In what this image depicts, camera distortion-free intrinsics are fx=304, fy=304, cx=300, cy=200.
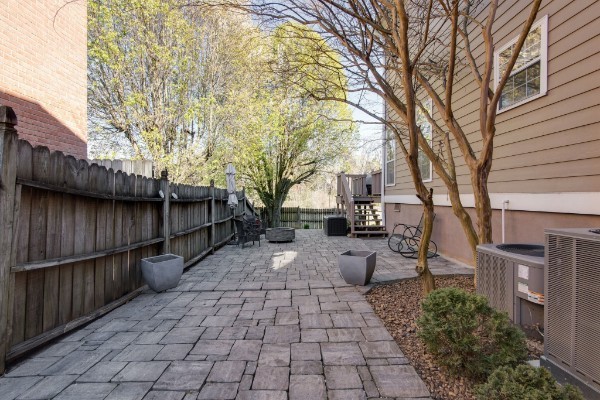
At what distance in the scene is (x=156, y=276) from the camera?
13.4 ft

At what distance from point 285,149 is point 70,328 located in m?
9.62

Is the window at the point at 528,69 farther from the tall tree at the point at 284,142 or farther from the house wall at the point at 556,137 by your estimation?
the tall tree at the point at 284,142

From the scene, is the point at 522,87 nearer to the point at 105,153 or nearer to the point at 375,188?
the point at 375,188

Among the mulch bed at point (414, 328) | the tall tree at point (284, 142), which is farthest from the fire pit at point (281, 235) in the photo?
the mulch bed at point (414, 328)

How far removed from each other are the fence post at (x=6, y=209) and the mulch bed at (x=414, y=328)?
303 cm

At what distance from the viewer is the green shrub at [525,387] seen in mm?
1433

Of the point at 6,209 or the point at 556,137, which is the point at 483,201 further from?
the point at 6,209

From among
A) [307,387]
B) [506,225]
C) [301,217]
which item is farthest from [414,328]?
[301,217]

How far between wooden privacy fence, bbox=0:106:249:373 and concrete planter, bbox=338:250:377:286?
287 cm

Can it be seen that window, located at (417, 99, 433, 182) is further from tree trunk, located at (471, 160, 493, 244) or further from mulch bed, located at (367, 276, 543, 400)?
tree trunk, located at (471, 160, 493, 244)

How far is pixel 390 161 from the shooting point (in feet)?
32.9

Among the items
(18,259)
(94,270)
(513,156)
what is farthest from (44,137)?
(513,156)

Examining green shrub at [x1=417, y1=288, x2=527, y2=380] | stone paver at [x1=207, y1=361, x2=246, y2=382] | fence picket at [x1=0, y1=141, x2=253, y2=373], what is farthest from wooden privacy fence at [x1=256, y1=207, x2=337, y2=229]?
green shrub at [x1=417, y1=288, x2=527, y2=380]

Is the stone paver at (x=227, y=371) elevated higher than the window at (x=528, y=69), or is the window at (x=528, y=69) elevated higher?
the window at (x=528, y=69)
